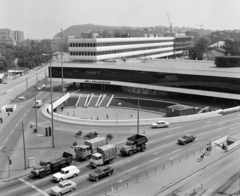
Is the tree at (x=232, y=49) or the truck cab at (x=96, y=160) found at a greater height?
the tree at (x=232, y=49)

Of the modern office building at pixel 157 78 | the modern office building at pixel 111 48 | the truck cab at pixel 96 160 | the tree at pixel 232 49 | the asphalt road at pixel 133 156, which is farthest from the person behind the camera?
the tree at pixel 232 49

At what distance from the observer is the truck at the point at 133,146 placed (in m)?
38.0

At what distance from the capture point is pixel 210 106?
6962 cm

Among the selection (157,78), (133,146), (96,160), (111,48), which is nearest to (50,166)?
(96,160)

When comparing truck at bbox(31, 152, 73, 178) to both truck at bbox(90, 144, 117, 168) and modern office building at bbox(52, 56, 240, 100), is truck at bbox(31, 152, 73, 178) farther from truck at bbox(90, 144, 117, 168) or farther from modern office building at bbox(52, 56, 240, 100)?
modern office building at bbox(52, 56, 240, 100)

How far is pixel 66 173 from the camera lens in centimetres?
3206

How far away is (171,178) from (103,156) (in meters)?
8.72

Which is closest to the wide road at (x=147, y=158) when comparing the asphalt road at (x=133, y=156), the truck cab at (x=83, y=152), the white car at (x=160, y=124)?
the asphalt road at (x=133, y=156)

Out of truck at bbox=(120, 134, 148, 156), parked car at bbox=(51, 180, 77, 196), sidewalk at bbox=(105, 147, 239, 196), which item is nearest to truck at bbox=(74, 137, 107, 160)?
truck at bbox=(120, 134, 148, 156)

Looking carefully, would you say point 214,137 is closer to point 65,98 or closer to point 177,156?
point 177,156

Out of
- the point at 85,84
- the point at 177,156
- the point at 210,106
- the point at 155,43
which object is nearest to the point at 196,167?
the point at 177,156

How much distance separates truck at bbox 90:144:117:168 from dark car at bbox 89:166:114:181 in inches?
92.8

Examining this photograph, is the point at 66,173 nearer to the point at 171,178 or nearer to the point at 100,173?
the point at 100,173

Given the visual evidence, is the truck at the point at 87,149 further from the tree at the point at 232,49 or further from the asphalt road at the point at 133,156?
the tree at the point at 232,49
